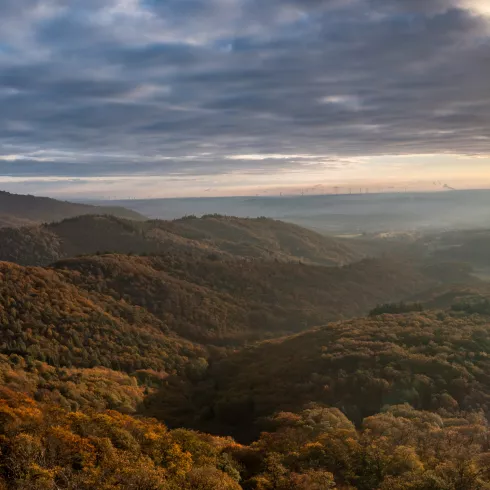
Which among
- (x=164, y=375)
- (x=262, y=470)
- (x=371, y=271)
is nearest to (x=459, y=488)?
(x=262, y=470)

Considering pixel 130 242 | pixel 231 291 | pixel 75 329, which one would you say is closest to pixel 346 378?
pixel 75 329

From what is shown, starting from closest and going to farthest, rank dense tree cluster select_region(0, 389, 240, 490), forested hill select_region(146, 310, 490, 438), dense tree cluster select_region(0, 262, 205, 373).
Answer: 1. dense tree cluster select_region(0, 389, 240, 490)
2. forested hill select_region(146, 310, 490, 438)
3. dense tree cluster select_region(0, 262, 205, 373)

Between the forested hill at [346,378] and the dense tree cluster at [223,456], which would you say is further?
the forested hill at [346,378]

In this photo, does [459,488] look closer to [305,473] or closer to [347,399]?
[305,473]

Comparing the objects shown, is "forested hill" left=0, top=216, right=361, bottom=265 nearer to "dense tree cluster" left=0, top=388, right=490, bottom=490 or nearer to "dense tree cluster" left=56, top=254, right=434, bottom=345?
"dense tree cluster" left=56, top=254, right=434, bottom=345

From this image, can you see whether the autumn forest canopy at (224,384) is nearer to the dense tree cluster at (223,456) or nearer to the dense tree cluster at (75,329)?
the dense tree cluster at (223,456)

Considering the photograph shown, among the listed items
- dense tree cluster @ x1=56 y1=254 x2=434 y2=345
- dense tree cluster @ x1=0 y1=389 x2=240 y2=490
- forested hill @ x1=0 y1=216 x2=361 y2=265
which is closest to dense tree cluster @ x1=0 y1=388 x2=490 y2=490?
dense tree cluster @ x1=0 y1=389 x2=240 y2=490

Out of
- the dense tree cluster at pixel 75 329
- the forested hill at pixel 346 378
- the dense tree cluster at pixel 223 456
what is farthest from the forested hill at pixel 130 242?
the dense tree cluster at pixel 223 456
